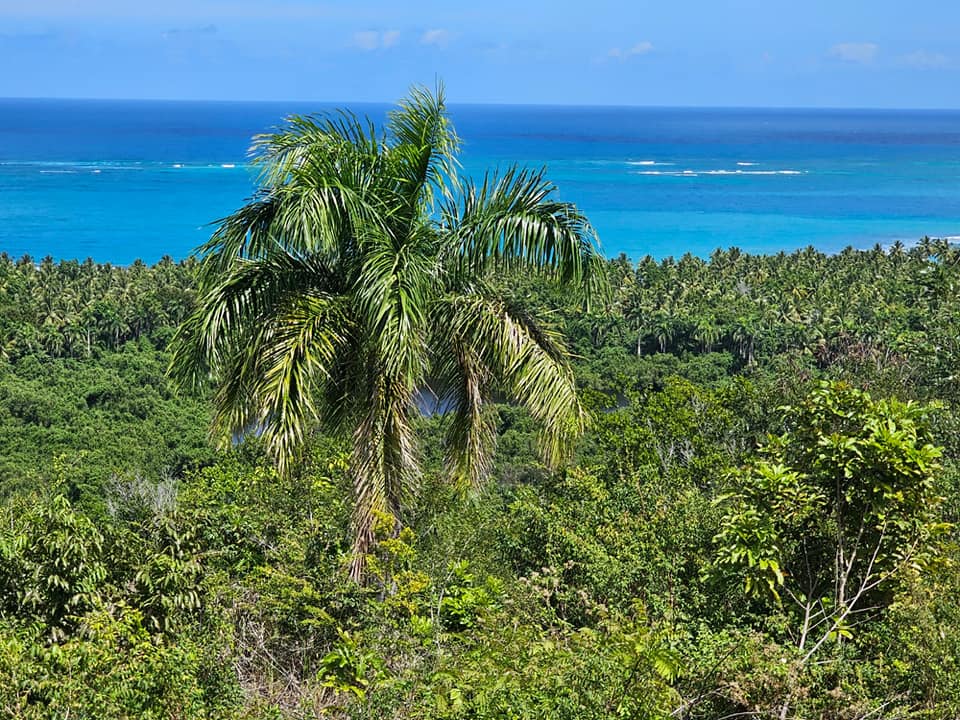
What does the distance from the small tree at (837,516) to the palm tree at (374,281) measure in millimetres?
1433

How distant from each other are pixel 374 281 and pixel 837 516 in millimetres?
3551

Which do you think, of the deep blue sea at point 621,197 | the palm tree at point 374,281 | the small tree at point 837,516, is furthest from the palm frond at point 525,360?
the deep blue sea at point 621,197

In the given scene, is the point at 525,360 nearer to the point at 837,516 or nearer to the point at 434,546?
the point at 837,516

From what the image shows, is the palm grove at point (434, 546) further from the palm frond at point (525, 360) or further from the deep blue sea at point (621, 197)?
the deep blue sea at point (621, 197)

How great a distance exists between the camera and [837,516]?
688 cm

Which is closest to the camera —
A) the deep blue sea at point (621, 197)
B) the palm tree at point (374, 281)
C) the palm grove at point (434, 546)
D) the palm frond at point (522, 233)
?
the palm grove at point (434, 546)

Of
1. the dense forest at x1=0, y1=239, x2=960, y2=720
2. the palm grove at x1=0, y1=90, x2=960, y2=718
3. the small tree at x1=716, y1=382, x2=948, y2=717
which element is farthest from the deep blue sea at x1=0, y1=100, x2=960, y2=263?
the small tree at x1=716, y1=382, x2=948, y2=717

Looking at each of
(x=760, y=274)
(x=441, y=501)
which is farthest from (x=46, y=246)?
(x=441, y=501)

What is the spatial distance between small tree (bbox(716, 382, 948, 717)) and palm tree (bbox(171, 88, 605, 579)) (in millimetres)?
1433

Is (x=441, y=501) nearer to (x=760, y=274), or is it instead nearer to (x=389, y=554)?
(x=389, y=554)

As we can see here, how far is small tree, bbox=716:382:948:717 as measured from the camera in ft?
21.3

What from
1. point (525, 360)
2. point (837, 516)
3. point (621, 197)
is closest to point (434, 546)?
point (525, 360)

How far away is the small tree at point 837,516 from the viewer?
21.3 feet

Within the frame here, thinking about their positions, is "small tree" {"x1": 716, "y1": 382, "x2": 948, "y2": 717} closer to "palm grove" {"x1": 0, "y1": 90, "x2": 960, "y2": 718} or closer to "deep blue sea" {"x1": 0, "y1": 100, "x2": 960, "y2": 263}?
"palm grove" {"x1": 0, "y1": 90, "x2": 960, "y2": 718}
